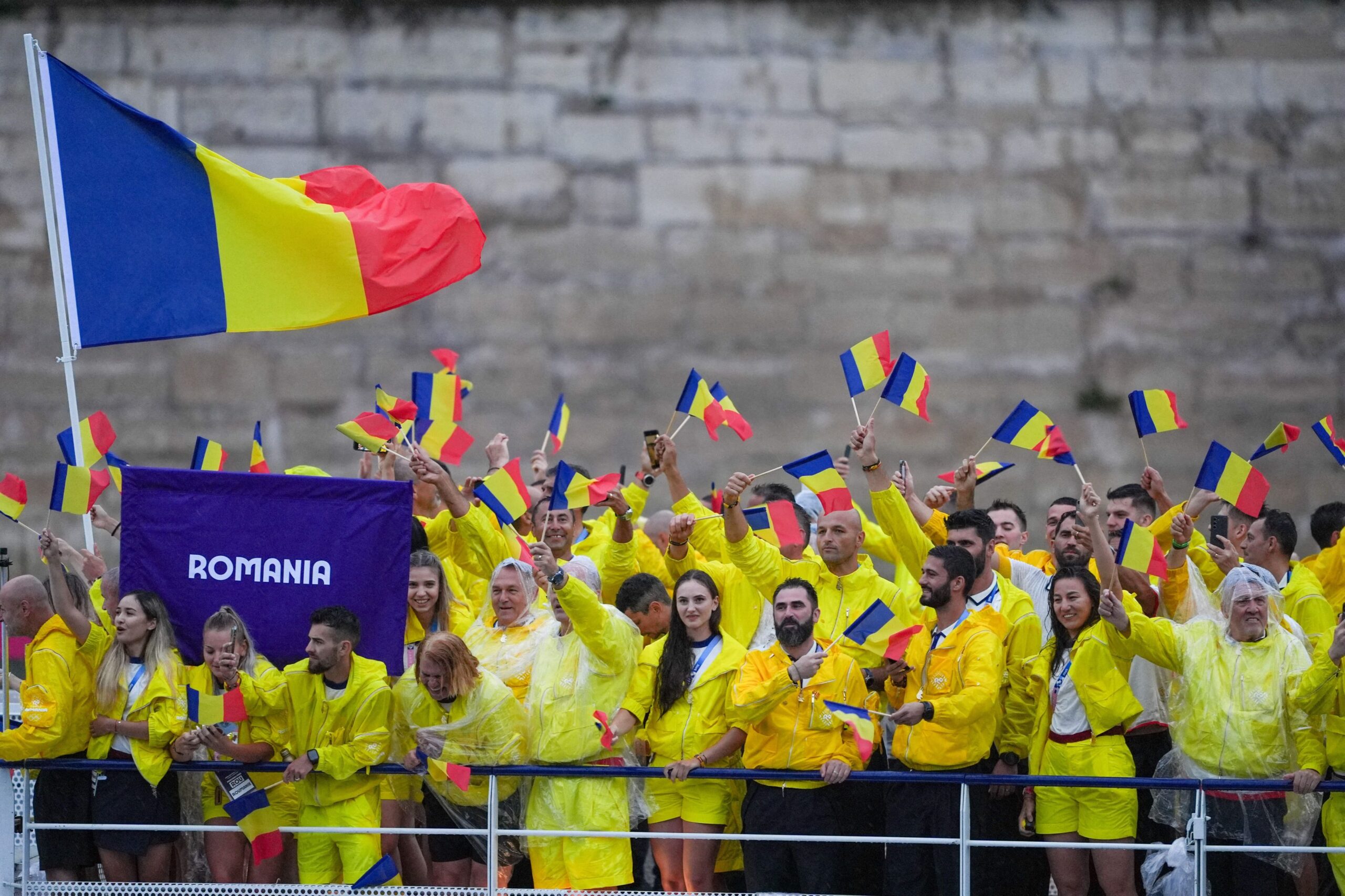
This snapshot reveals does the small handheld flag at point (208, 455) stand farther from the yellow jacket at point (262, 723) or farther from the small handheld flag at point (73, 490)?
the yellow jacket at point (262, 723)

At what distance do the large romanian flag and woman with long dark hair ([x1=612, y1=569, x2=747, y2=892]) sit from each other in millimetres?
2629

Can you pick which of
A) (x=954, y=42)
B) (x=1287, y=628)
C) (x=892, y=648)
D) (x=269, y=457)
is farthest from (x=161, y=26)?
(x=1287, y=628)

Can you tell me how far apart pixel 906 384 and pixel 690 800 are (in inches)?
101

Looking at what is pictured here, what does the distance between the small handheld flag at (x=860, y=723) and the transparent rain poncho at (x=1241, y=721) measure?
49.0 inches

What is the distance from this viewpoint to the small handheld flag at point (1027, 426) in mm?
9305

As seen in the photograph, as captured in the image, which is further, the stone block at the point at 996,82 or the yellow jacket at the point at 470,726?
the stone block at the point at 996,82

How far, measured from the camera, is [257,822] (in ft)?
24.5

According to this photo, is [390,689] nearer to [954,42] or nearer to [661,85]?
[661,85]

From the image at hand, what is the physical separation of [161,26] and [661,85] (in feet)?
11.9

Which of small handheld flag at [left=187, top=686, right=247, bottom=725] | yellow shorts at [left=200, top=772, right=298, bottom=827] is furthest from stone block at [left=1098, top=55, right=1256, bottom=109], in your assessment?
small handheld flag at [left=187, top=686, right=247, bottom=725]

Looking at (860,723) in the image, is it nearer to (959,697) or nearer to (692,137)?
(959,697)

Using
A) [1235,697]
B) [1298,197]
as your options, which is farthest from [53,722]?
[1298,197]

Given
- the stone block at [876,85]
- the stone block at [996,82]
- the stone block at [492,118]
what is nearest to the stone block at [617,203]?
the stone block at [492,118]

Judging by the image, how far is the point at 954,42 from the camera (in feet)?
41.0
